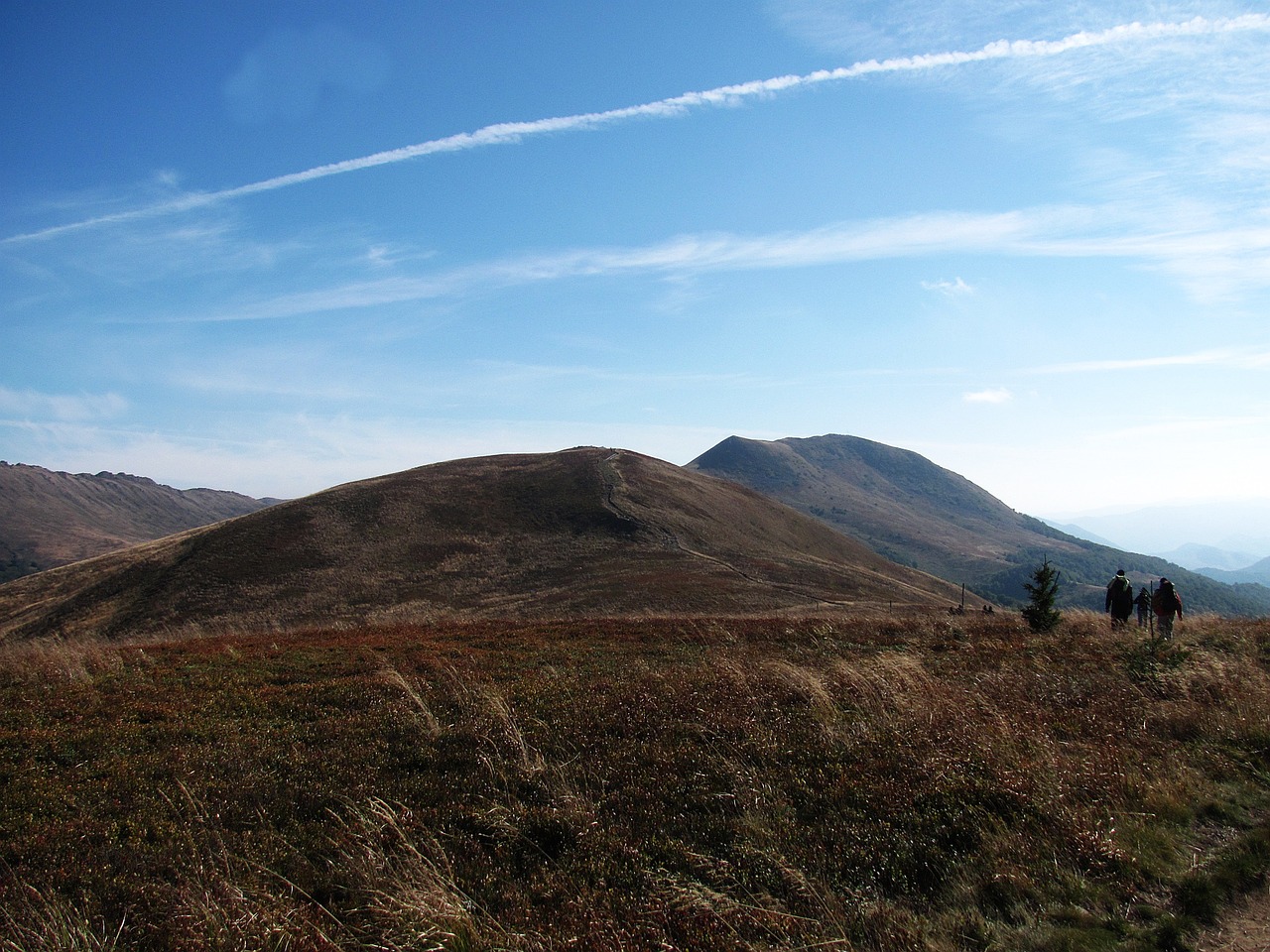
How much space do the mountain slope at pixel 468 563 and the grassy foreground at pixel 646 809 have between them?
89.5 ft

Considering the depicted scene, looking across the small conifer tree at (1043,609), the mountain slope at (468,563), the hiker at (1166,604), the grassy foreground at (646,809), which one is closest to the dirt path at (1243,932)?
the grassy foreground at (646,809)

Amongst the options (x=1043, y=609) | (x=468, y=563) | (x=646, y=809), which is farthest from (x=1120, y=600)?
(x=468, y=563)

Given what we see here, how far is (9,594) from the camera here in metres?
62.3

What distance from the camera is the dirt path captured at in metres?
4.97

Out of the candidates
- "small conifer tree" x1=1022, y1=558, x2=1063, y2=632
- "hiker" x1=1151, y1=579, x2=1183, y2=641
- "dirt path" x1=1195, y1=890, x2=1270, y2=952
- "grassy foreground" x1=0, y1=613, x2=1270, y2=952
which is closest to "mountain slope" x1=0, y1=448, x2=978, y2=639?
"small conifer tree" x1=1022, y1=558, x2=1063, y2=632

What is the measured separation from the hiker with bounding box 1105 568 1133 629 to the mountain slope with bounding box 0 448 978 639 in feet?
71.6

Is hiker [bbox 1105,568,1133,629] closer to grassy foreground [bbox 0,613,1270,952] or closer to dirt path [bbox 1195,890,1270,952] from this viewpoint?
grassy foreground [bbox 0,613,1270,952]

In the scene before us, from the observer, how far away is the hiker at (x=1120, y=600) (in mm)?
19953

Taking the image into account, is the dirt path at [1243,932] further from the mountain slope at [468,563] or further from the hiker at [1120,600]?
the mountain slope at [468,563]

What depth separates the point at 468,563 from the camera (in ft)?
214

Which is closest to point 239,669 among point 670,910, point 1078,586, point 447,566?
point 670,910

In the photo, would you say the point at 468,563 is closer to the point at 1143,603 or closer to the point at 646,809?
the point at 1143,603

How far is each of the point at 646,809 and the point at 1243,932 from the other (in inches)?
192

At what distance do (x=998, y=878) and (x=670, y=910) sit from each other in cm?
285
